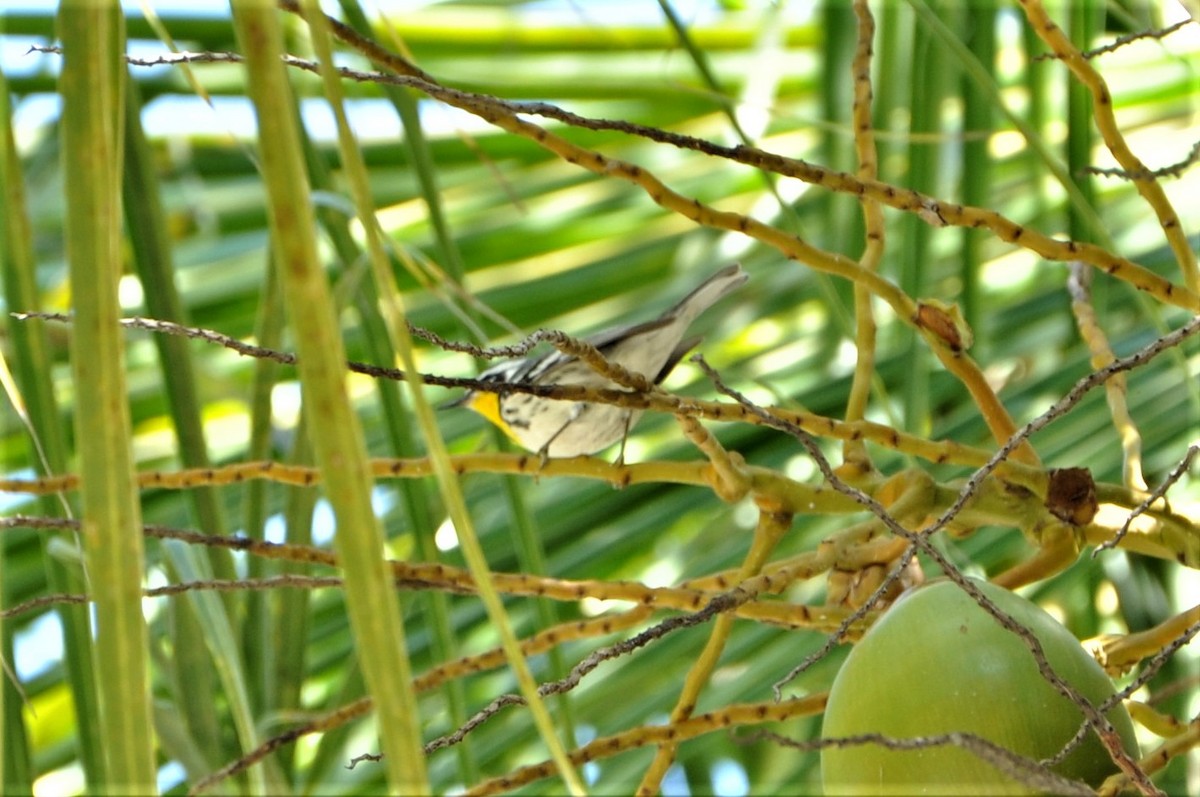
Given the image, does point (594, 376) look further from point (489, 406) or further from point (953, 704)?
point (953, 704)

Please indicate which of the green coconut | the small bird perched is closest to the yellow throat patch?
the small bird perched

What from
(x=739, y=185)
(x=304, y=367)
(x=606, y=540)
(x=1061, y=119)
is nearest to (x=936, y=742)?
(x=304, y=367)

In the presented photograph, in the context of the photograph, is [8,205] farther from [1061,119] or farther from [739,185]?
[1061,119]

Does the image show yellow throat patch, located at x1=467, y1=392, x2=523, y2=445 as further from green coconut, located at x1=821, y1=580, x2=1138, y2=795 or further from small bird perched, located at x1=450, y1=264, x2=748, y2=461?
green coconut, located at x1=821, y1=580, x2=1138, y2=795

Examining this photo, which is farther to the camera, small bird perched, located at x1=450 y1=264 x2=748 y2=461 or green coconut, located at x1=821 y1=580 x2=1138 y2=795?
small bird perched, located at x1=450 y1=264 x2=748 y2=461

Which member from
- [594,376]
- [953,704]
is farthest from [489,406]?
[594,376]
